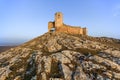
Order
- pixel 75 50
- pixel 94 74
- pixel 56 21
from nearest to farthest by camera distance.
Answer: pixel 94 74
pixel 75 50
pixel 56 21

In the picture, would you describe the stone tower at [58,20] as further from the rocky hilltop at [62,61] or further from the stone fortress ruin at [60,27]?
the rocky hilltop at [62,61]

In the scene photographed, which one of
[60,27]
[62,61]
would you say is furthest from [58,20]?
[62,61]

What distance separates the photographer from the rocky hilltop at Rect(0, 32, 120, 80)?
5641 centimetres

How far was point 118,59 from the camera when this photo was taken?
65438 mm

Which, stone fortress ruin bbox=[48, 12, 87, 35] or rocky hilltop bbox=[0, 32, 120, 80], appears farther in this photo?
stone fortress ruin bbox=[48, 12, 87, 35]

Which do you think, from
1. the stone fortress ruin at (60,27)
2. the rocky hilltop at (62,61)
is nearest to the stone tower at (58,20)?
the stone fortress ruin at (60,27)

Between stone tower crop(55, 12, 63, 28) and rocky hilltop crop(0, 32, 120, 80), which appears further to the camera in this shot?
stone tower crop(55, 12, 63, 28)

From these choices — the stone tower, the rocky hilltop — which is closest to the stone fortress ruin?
the stone tower

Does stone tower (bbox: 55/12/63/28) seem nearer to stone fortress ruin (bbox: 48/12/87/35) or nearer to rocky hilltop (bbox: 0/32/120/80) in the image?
stone fortress ruin (bbox: 48/12/87/35)

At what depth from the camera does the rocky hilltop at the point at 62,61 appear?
56.4 m

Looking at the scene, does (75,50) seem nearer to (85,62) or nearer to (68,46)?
(68,46)

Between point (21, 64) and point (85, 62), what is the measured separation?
19.6 metres

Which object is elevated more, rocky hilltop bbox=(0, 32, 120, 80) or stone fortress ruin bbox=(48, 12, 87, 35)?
stone fortress ruin bbox=(48, 12, 87, 35)

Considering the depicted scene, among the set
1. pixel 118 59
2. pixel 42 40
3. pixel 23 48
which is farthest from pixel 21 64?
pixel 118 59
